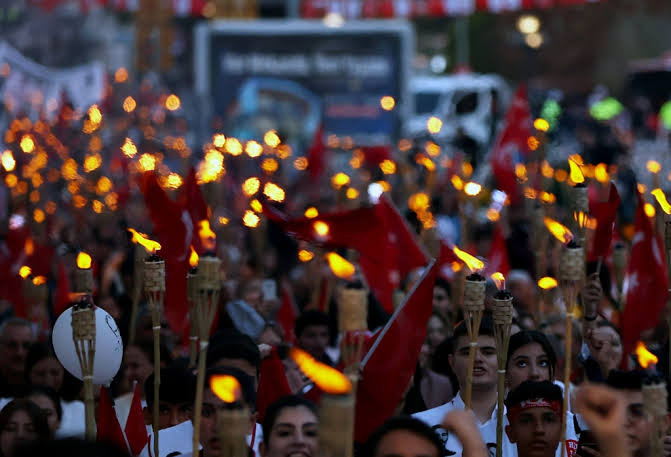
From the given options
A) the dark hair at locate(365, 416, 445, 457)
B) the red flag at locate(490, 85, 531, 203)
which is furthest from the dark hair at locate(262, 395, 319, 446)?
the red flag at locate(490, 85, 531, 203)

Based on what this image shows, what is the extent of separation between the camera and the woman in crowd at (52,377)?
6684mm

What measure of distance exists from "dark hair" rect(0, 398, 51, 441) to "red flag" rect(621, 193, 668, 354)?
2.89 m

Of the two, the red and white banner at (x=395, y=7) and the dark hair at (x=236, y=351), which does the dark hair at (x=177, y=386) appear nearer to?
the dark hair at (x=236, y=351)

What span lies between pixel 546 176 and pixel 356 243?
8.24 ft

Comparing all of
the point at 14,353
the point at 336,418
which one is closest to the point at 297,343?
the point at 14,353

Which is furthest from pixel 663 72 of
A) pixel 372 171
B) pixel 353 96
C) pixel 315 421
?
pixel 315 421

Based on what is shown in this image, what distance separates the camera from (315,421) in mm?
4750

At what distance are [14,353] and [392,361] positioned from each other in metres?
2.37

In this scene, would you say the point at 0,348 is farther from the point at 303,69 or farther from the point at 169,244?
the point at 303,69

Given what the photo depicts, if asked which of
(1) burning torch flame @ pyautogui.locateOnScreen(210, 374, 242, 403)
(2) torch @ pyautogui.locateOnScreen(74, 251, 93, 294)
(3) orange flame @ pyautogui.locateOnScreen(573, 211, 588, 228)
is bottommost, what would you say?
(2) torch @ pyautogui.locateOnScreen(74, 251, 93, 294)

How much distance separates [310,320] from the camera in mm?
7352

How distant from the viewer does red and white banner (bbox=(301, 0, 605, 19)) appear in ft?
83.2

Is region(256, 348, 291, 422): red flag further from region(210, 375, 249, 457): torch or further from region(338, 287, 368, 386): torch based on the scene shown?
region(210, 375, 249, 457): torch

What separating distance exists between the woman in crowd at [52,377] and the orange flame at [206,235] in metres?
0.93
